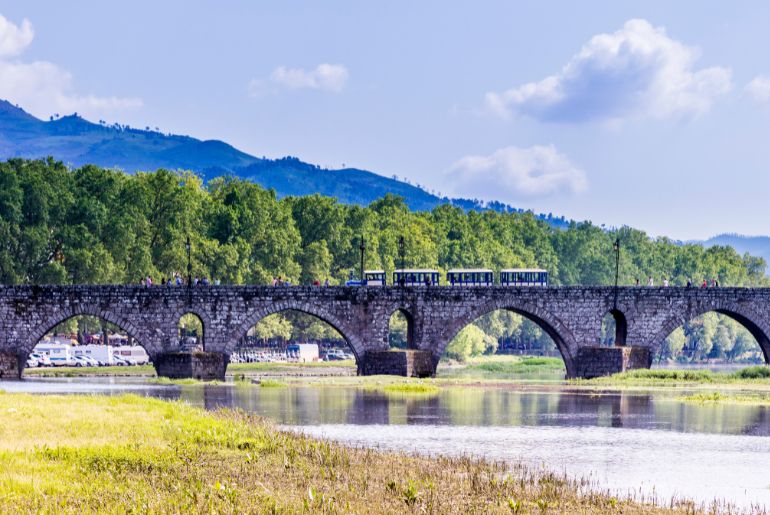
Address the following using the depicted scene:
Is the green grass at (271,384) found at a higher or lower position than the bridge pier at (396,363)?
lower

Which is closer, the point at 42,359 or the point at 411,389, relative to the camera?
the point at 411,389

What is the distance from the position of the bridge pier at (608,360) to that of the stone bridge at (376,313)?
0.22 feet

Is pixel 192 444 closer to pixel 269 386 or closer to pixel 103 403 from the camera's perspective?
pixel 103 403

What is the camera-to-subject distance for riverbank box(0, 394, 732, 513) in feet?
91.9

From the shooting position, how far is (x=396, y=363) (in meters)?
86.4

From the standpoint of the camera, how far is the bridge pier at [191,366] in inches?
3307

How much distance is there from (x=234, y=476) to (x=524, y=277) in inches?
2860

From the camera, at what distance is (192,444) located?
37.5 metres

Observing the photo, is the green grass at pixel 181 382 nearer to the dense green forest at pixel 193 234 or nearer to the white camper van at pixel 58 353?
the dense green forest at pixel 193 234

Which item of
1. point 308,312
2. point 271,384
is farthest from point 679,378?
point 271,384

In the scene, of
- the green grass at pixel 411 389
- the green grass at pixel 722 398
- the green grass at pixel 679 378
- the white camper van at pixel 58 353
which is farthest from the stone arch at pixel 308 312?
the white camper van at pixel 58 353

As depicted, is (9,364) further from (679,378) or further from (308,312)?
(679,378)

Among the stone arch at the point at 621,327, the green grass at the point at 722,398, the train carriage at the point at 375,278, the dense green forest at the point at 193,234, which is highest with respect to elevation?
the dense green forest at the point at 193,234

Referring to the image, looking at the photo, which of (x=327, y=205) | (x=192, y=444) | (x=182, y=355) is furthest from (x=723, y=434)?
(x=327, y=205)
